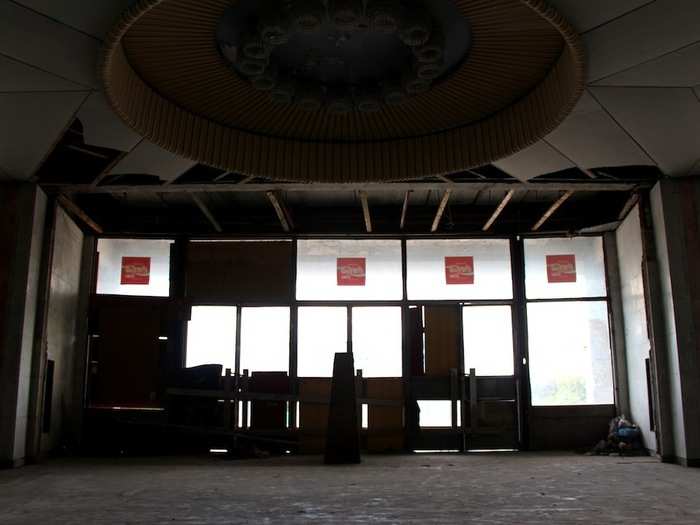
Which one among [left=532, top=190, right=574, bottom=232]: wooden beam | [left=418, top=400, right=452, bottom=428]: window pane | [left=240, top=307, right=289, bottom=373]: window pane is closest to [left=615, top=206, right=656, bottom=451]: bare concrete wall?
[left=532, top=190, right=574, bottom=232]: wooden beam

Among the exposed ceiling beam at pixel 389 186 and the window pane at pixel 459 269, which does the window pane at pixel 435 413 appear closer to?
the window pane at pixel 459 269

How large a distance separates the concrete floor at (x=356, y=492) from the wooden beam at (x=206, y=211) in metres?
3.95

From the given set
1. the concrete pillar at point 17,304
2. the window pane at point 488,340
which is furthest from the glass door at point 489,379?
the concrete pillar at point 17,304

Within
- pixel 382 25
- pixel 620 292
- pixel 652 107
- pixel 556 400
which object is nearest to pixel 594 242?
pixel 620 292

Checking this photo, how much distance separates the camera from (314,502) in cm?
595

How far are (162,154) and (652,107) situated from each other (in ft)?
18.1

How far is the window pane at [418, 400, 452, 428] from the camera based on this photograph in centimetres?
1192

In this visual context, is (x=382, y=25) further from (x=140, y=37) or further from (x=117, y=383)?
(x=117, y=383)

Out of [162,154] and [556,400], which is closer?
[162,154]

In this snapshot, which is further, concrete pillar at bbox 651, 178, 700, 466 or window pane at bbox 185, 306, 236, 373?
window pane at bbox 185, 306, 236, 373

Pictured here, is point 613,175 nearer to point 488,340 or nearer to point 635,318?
point 635,318

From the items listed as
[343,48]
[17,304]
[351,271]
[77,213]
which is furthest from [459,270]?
[343,48]

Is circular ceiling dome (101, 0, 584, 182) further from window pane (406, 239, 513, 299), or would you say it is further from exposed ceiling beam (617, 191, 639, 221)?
window pane (406, 239, 513, 299)

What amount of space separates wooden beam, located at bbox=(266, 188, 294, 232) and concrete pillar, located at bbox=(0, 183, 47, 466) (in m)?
3.24
